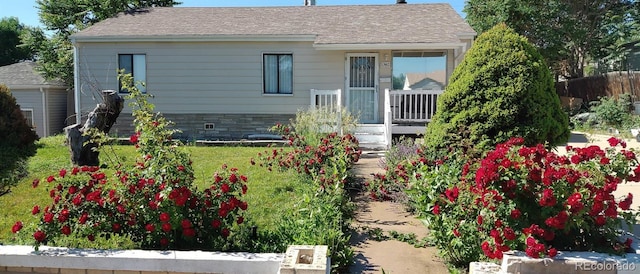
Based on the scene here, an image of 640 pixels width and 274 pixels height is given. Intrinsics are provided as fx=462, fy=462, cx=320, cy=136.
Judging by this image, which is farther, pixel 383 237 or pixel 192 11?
pixel 192 11

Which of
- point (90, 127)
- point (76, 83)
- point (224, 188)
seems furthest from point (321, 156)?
point (76, 83)

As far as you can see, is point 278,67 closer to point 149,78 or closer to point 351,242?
point 149,78

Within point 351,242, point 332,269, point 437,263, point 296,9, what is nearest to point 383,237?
point 351,242

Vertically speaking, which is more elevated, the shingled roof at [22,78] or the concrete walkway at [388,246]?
the shingled roof at [22,78]

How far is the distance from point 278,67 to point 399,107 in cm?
369

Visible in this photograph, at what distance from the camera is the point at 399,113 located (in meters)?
12.0

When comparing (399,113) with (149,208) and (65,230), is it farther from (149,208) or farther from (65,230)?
(65,230)

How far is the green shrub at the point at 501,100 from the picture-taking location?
553 centimetres

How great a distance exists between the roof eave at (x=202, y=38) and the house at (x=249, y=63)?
3 cm

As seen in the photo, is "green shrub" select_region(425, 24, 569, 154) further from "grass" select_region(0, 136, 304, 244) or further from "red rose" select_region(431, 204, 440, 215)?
"grass" select_region(0, 136, 304, 244)

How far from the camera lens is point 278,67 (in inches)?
521

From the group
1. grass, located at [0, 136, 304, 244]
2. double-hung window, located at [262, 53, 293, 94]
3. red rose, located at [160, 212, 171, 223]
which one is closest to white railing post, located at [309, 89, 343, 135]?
double-hung window, located at [262, 53, 293, 94]

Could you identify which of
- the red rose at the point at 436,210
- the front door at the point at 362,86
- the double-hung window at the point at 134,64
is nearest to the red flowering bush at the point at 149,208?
the red rose at the point at 436,210

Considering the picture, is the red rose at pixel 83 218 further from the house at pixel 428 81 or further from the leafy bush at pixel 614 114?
the leafy bush at pixel 614 114
